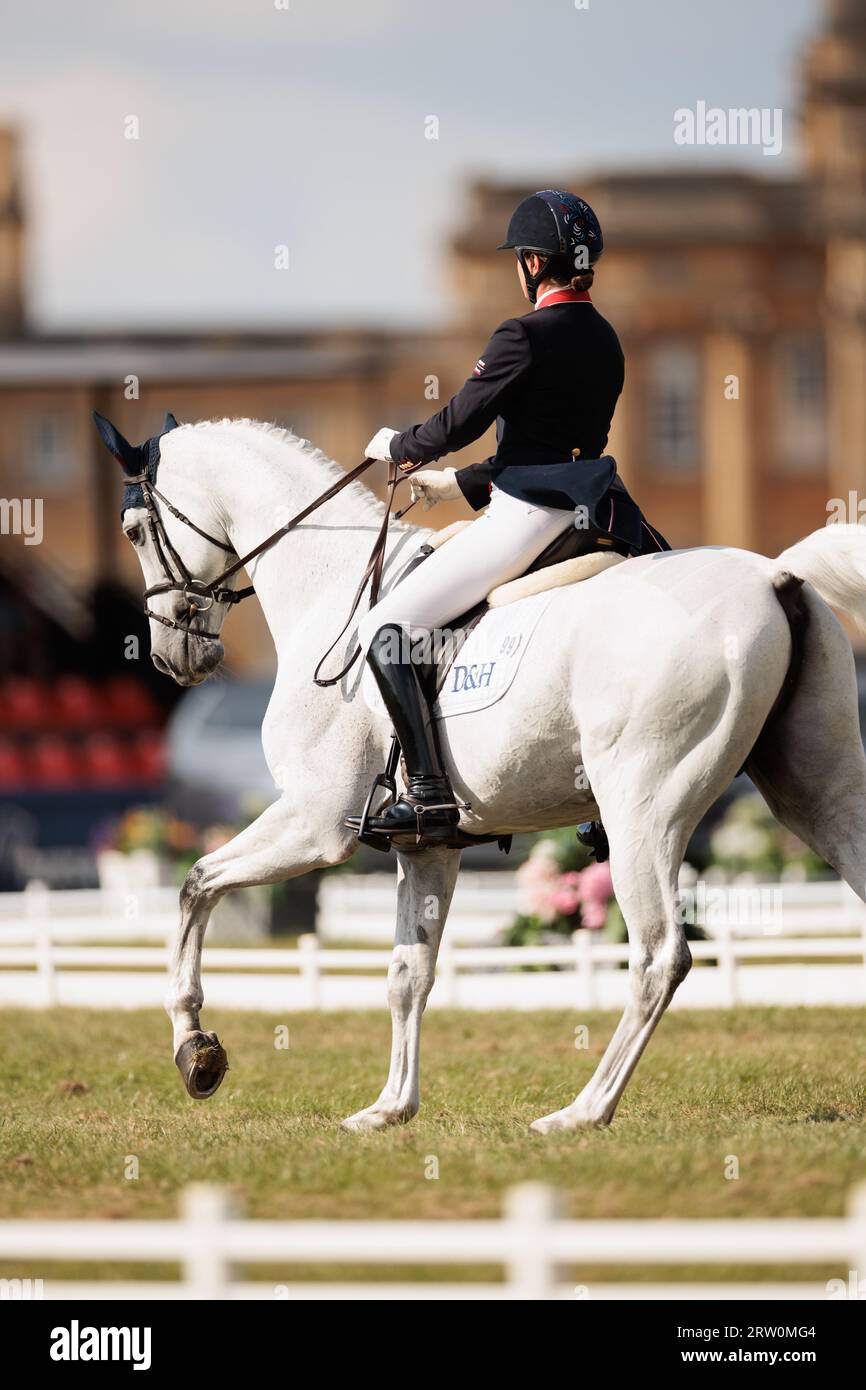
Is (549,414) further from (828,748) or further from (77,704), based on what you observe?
(77,704)

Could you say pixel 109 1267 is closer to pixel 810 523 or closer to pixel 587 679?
pixel 587 679

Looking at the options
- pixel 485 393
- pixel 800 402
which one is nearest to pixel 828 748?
pixel 485 393

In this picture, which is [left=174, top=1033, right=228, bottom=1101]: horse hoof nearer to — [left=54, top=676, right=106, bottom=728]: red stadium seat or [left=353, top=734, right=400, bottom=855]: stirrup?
[left=353, top=734, right=400, bottom=855]: stirrup

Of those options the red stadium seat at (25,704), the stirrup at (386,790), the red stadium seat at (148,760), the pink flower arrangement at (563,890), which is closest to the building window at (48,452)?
the red stadium seat at (25,704)

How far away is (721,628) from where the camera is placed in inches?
290

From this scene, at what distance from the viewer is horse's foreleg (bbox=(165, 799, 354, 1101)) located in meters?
8.20

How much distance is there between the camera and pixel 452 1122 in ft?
27.3

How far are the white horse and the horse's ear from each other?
3.18 ft

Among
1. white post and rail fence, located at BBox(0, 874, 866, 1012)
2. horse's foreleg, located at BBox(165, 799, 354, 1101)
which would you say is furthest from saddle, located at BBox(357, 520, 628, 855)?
white post and rail fence, located at BBox(0, 874, 866, 1012)

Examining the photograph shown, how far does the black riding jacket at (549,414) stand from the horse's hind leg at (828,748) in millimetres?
902

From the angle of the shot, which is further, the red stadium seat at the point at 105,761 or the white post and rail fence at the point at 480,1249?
Result: the red stadium seat at the point at 105,761

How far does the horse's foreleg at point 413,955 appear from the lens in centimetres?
840

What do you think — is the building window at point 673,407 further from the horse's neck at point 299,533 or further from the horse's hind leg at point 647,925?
the horse's hind leg at point 647,925
